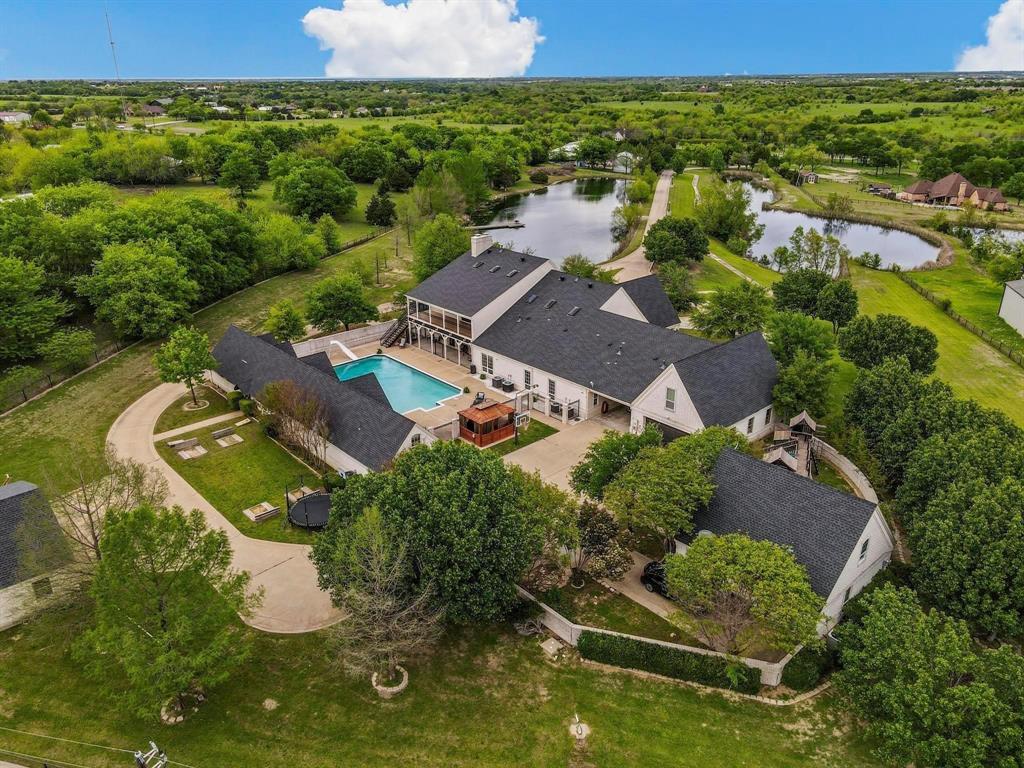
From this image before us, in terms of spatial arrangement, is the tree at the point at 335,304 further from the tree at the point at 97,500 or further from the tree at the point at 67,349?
the tree at the point at 97,500

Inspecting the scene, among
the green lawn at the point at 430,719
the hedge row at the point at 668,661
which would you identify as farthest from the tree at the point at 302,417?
Result: the hedge row at the point at 668,661

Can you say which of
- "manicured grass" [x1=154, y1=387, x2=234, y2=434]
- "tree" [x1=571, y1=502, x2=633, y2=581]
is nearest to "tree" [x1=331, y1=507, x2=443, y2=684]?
"tree" [x1=571, y1=502, x2=633, y2=581]

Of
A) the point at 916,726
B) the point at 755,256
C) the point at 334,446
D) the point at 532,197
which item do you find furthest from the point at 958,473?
the point at 532,197

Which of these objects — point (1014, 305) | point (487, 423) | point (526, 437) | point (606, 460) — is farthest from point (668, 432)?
point (1014, 305)

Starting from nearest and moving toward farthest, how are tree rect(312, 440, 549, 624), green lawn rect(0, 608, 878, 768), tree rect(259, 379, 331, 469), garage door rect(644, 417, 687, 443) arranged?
green lawn rect(0, 608, 878, 768)
tree rect(312, 440, 549, 624)
tree rect(259, 379, 331, 469)
garage door rect(644, 417, 687, 443)

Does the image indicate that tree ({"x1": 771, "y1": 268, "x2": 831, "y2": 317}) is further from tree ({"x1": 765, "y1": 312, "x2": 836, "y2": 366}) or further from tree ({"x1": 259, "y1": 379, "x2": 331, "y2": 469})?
tree ({"x1": 259, "y1": 379, "x2": 331, "y2": 469})
